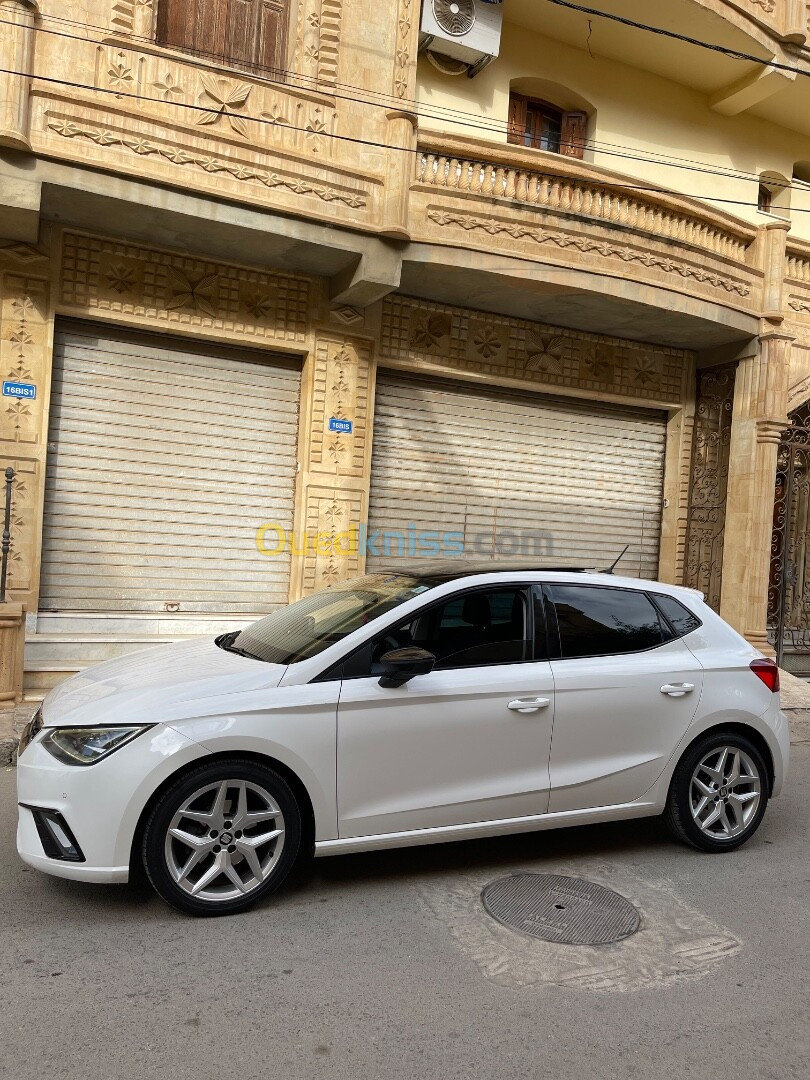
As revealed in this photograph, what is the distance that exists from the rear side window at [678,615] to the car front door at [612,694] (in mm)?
73

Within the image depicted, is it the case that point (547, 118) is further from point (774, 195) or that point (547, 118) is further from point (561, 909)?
point (561, 909)

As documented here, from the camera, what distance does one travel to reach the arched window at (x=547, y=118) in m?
11.4

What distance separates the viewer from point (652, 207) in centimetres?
1007

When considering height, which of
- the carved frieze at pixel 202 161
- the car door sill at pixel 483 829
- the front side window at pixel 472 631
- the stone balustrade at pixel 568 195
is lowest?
the car door sill at pixel 483 829

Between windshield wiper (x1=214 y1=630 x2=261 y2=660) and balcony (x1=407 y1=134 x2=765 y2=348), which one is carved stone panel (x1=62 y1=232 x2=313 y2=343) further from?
windshield wiper (x1=214 y1=630 x2=261 y2=660)

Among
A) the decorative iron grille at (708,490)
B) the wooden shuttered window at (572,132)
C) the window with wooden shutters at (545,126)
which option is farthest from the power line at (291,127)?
the decorative iron grille at (708,490)

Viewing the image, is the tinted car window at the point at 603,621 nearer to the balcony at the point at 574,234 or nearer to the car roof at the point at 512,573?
the car roof at the point at 512,573

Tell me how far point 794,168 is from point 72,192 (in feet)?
37.2

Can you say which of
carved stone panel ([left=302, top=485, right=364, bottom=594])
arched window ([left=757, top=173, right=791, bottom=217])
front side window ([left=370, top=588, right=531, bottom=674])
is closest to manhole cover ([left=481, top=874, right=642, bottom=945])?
front side window ([left=370, top=588, right=531, bottom=674])

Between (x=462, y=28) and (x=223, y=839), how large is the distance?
9835mm

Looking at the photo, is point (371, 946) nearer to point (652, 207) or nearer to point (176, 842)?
point (176, 842)

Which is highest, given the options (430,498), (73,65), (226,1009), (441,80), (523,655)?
(441,80)

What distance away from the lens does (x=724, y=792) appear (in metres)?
4.73

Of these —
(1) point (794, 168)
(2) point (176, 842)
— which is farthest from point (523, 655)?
(1) point (794, 168)
